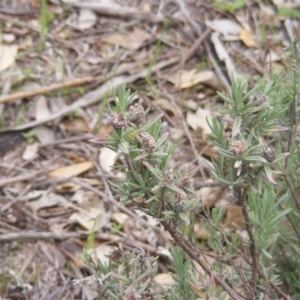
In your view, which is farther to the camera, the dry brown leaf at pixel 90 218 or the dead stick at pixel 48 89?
the dead stick at pixel 48 89

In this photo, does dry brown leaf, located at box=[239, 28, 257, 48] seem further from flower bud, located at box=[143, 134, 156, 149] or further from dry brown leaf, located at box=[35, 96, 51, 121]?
flower bud, located at box=[143, 134, 156, 149]

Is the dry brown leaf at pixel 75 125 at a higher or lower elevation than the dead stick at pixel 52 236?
higher

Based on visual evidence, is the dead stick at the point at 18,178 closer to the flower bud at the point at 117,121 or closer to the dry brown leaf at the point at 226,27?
the dry brown leaf at the point at 226,27

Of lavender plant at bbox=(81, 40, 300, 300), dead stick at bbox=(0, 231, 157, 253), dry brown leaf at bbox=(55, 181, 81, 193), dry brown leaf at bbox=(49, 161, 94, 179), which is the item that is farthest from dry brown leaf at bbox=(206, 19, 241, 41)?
lavender plant at bbox=(81, 40, 300, 300)

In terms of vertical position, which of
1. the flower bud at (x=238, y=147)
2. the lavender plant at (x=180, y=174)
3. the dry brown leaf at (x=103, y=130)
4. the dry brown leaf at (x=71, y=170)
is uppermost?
the flower bud at (x=238, y=147)

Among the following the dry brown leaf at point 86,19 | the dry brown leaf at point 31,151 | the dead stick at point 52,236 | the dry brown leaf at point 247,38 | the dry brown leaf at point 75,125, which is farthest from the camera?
the dry brown leaf at point 86,19

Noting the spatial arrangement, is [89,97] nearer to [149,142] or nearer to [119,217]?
[119,217]

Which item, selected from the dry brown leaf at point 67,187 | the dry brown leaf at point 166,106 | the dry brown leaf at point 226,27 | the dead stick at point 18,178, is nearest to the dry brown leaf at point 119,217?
the dry brown leaf at point 67,187

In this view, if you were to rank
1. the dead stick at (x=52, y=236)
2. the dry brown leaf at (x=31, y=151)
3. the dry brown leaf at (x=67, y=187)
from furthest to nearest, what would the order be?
the dry brown leaf at (x=31, y=151) < the dry brown leaf at (x=67, y=187) < the dead stick at (x=52, y=236)
